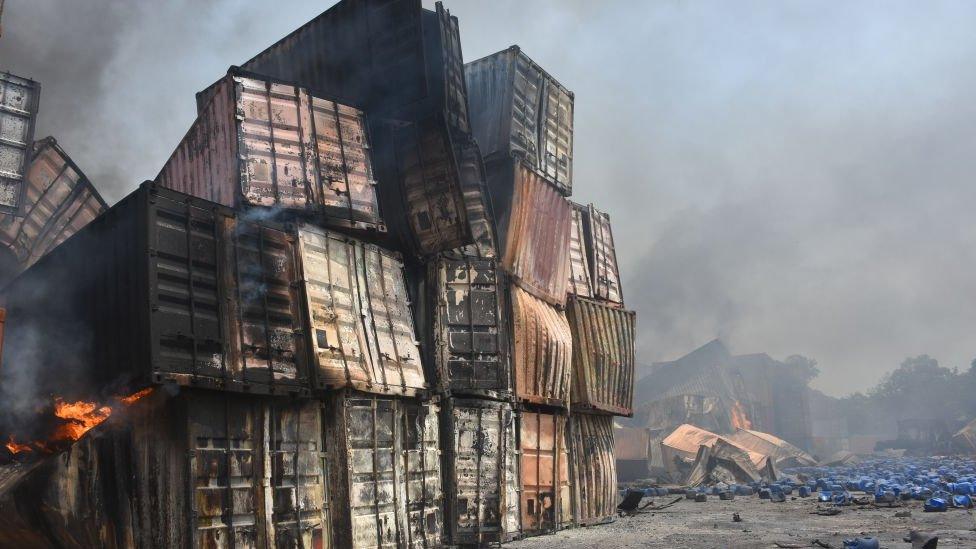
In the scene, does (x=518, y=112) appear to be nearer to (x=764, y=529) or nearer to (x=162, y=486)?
(x=764, y=529)

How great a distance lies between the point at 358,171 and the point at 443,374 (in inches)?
139

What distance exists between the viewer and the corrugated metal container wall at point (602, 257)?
1888 centimetres

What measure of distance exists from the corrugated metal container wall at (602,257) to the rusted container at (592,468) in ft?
10.8

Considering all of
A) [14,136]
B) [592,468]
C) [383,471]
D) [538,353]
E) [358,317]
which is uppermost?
[14,136]

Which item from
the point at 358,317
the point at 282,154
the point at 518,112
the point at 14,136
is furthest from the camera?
the point at 518,112

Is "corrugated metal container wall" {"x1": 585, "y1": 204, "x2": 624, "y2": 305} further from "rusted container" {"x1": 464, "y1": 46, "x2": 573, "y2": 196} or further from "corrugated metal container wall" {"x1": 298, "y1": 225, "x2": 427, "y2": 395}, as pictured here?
"corrugated metal container wall" {"x1": 298, "y1": 225, "x2": 427, "y2": 395}

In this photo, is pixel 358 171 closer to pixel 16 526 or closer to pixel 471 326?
pixel 471 326

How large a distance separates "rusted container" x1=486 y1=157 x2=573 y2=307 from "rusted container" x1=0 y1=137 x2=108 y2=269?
788 centimetres

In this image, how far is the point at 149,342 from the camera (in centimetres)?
796

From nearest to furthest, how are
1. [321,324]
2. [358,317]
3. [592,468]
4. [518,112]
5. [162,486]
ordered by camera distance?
[162,486] → [321,324] → [358,317] → [592,468] → [518,112]

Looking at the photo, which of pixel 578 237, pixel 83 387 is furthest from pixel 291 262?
pixel 578 237

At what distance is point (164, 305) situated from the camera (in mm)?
8281

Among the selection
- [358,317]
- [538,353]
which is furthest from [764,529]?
[358,317]

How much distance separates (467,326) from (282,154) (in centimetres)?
419
